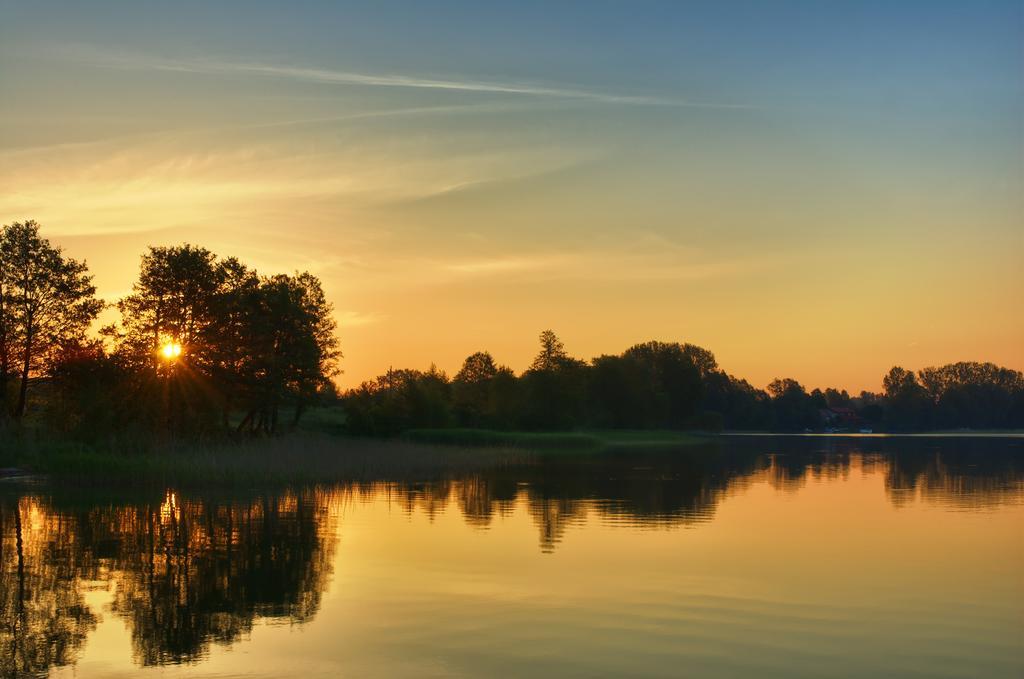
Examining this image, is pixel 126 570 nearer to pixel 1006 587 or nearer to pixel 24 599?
pixel 24 599

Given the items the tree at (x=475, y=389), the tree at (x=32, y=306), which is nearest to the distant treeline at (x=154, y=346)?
the tree at (x=32, y=306)

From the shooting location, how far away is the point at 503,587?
21.3 meters

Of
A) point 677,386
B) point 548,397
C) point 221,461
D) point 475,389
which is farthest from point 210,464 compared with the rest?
point 677,386

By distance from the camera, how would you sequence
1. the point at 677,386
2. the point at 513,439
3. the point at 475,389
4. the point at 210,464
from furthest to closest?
1. the point at 677,386
2. the point at 475,389
3. the point at 513,439
4. the point at 210,464

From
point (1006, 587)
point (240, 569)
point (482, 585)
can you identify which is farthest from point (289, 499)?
point (1006, 587)

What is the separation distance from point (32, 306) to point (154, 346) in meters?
8.05

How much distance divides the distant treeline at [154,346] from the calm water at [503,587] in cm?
2257

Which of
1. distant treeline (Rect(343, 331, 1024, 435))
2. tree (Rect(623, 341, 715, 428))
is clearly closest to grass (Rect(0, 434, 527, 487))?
distant treeline (Rect(343, 331, 1024, 435))

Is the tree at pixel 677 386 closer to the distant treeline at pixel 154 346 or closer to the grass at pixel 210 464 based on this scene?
the distant treeline at pixel 154 346

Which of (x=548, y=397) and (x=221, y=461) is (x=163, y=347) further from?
(x=548, y=397)

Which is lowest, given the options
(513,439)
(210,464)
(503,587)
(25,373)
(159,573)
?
(503,587)

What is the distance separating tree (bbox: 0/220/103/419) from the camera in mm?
63281

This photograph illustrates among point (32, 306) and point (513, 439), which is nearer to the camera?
point (32, 306)

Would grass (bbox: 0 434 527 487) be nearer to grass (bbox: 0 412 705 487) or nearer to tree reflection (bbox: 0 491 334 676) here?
grass (bbox: 0 412 705 487)
